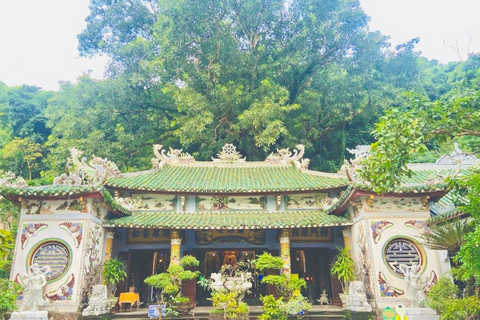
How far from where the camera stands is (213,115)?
17844mm

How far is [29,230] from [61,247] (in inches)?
39.3

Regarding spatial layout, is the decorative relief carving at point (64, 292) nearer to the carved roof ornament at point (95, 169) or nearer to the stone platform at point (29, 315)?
the stone platform at point (29, 315)

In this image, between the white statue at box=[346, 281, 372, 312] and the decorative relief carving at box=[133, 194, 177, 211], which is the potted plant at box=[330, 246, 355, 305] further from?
the decorative relief carving at box=[133, 194, 177, 211]

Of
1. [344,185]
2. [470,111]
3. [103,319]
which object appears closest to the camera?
[470,111]

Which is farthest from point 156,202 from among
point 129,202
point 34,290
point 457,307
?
point 457,307

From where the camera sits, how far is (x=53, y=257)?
8703 mm

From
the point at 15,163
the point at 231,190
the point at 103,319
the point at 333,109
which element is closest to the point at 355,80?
the point at 333,109

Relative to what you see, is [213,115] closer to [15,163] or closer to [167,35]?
[167,35]

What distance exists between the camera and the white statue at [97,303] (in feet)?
27.0

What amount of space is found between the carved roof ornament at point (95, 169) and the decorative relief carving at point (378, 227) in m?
7.48

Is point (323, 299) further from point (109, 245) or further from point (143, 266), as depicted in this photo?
point (109, 245)

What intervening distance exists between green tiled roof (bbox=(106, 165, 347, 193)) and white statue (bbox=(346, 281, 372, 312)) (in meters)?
3.19

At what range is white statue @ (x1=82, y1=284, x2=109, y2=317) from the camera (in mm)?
8219

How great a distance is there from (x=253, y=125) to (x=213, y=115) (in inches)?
91.3
